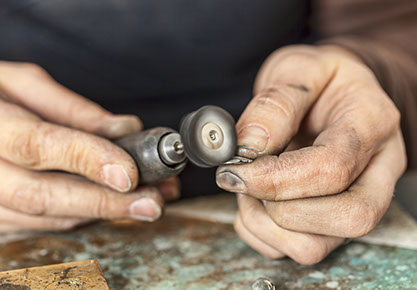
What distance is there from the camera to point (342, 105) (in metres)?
0.93

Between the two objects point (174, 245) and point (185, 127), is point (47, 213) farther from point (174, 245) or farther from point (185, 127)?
point (185, 127)

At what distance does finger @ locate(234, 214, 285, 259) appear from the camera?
35.6 inches

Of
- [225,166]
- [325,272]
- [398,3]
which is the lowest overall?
[325,272]

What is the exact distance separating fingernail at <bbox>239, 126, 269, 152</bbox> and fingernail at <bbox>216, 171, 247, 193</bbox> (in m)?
0.07

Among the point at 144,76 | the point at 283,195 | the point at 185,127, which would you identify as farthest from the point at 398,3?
the point at 185,127

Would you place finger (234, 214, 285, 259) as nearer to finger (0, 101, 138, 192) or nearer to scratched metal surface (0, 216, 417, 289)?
scratched metal surface (0, 216, 417, 289)

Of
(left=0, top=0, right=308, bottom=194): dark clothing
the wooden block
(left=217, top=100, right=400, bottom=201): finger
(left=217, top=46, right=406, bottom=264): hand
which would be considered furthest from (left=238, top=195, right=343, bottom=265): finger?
(left=0, top=0, right=308, bottom=194): dark clothing

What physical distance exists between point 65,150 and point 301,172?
1.77 feet

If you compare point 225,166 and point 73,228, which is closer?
point 225,166

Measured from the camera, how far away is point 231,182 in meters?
0.75

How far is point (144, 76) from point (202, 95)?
242mm

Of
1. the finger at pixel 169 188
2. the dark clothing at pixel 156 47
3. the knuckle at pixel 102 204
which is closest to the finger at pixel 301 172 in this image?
the knuckle at pixel 102 204

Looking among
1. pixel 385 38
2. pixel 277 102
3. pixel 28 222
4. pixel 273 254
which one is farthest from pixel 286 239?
pixel 385 38

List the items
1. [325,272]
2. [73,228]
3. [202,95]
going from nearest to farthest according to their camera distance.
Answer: [325,272] → [73,228] → [202,95]
